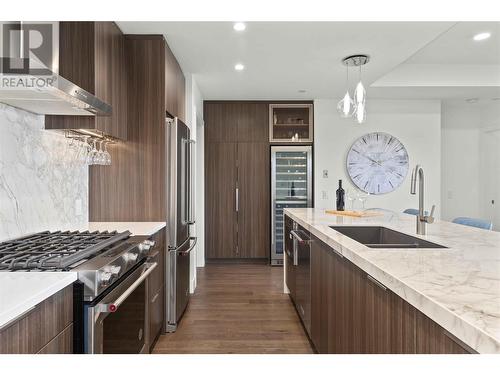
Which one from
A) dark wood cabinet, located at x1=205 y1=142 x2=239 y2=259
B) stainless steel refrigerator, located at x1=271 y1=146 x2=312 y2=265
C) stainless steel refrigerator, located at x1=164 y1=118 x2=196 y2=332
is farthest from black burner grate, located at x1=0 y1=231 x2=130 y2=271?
stainless steel refrigerator, located at x1=271 y1=146 x2=312 y2=265

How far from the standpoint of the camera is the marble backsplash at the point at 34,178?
5.88 feet

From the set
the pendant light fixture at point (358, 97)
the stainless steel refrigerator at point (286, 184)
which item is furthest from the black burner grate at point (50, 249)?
the stainless steel refrigerator at point (286, 184)

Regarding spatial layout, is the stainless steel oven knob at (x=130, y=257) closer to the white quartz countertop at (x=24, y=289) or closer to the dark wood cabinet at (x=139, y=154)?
the white quartz countertop at (x=24, y=289)

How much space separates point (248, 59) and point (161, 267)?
83.7 inches

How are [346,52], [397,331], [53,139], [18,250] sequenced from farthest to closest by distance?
[346,52] → [53,139] → [18,250] → [397,331]

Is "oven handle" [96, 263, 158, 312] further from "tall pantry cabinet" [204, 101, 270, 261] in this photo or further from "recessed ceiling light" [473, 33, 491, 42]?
"recessed ceiling light" [473, 33, 491, 42]

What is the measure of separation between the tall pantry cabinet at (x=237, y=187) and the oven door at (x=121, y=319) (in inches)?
126

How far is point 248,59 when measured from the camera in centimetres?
344

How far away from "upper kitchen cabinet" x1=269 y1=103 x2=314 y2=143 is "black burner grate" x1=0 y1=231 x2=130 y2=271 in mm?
3713

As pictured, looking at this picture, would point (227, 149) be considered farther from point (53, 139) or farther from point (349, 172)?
point (53, 139)

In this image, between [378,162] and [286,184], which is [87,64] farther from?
[378,162]

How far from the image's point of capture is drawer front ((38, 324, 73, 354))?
1.08 m
